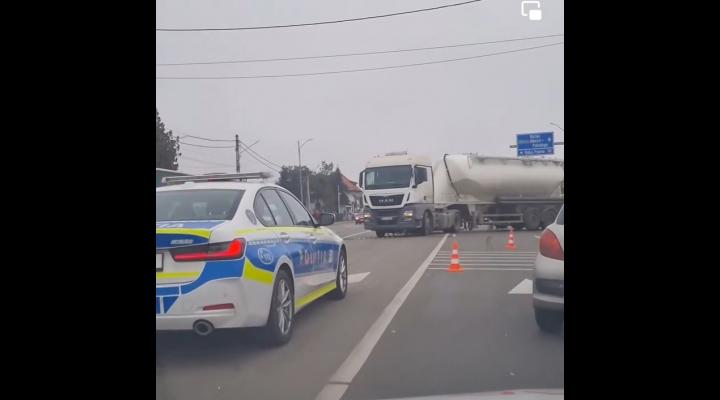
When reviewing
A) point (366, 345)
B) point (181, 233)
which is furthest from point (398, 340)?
point (181, 233)

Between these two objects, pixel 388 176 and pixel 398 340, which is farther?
pixel 388 176

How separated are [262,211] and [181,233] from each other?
2.41 ft

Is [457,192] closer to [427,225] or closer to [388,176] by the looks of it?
[427,225]

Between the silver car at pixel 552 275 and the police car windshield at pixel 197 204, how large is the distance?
203 cm

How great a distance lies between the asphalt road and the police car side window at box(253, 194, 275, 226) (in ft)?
2.62

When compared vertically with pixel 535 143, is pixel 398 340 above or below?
below

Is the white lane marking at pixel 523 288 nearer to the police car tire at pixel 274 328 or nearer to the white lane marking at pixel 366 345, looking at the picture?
the white lane marking at pixel 366 345

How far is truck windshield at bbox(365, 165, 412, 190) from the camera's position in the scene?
4.61 metres

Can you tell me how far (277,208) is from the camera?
4.50 metres

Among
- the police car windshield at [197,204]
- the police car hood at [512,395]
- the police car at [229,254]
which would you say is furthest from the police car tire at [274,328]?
the police car hood at [512,395]
